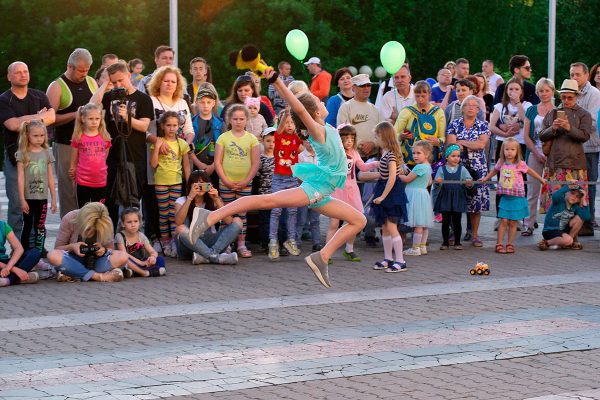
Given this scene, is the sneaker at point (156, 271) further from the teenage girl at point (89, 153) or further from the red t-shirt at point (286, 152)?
the red t-shirt at point (286, 152)

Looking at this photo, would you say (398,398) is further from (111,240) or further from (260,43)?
(260,43)

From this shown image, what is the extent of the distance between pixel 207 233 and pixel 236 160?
894 millimetres

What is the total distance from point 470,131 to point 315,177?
545 centimetres

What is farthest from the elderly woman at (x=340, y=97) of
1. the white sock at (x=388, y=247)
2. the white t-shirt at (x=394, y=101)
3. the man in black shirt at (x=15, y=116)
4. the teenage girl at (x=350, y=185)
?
the man in black shirt at (x=15, y=116)

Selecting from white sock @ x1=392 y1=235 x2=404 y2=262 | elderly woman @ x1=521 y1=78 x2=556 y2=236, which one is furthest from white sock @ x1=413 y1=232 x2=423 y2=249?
elderly woman @ x1=521 y1=78 x2=556 y2=236

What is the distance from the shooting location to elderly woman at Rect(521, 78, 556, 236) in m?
16.2

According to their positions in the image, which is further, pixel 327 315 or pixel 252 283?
pixel 252 283

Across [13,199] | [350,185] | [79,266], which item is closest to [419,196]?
[350,185]

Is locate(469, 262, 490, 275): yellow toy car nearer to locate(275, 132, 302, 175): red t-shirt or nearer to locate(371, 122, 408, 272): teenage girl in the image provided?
locate(371, 122, 408, 272): teenage girl

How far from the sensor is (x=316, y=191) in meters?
10.1

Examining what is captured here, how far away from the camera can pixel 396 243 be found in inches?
520

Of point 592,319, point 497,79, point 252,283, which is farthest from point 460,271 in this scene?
point 497,79

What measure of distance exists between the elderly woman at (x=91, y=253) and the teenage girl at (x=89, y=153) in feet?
2.58

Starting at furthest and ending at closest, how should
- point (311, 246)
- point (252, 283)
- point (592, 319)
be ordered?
1. point (311, 246)
2. point (252, 283)
3. point (592, 319)
